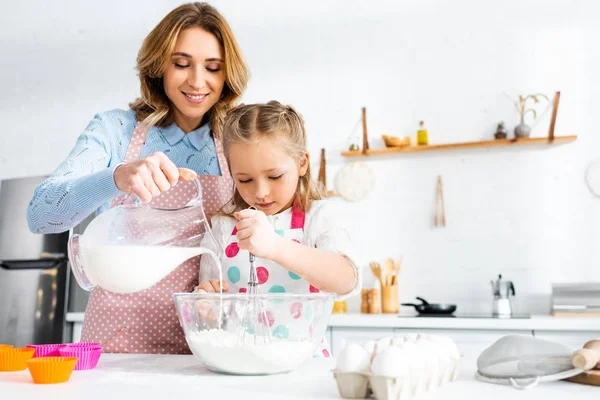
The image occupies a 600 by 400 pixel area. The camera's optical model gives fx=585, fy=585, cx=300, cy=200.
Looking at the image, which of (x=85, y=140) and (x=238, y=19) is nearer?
(x=85, y=140)

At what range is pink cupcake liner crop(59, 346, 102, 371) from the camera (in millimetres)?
892

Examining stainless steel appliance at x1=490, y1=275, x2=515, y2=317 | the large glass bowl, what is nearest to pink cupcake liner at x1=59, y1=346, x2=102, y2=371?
the large glass bowl

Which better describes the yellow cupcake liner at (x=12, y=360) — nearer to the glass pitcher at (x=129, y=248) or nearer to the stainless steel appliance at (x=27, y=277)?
the glass pitcher at (x=129, y=248)

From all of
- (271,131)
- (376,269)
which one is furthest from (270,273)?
(376,269)

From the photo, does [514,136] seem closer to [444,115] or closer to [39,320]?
[444,115]

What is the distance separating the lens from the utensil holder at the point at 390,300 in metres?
3.06

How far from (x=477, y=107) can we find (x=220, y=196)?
215 centimetres

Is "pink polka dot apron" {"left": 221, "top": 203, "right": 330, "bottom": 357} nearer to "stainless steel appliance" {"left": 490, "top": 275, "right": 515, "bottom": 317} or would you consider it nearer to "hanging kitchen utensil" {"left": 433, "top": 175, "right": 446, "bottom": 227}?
"stainless steel appliance" {"left": 490, "top": 275, "right": 515, "bottom": 317}

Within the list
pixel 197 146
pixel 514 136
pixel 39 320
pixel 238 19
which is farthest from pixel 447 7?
pixel 39 320

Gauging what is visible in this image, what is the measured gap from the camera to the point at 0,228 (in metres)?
3.52

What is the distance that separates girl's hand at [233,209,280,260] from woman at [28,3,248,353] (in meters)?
0.46

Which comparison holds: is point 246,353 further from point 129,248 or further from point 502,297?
point 502,297

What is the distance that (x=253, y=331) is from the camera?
821 mm

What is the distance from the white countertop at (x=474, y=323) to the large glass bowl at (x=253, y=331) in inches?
72.3
